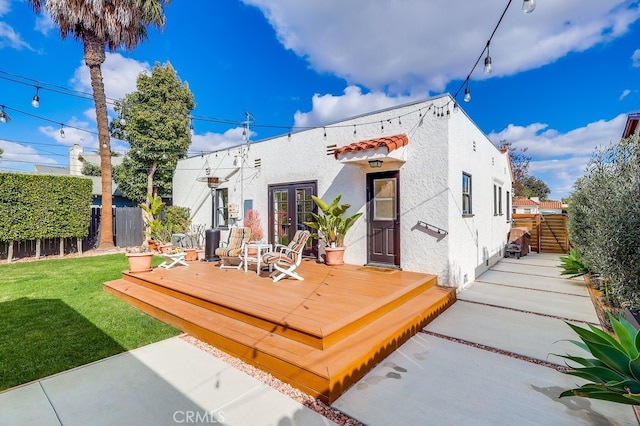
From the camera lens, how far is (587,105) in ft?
43.9

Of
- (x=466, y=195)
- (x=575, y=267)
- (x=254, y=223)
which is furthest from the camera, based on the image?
(x=254, y=223)

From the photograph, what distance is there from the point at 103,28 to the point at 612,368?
1642cm

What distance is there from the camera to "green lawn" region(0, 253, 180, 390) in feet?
11.6

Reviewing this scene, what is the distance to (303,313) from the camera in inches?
159

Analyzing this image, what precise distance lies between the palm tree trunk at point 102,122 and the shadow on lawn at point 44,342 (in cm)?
749

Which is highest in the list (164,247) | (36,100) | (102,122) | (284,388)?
(36,100)

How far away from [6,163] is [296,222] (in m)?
31.4

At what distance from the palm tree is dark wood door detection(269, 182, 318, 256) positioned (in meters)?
7.66

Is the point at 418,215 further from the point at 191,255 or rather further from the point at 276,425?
the point at 191,255

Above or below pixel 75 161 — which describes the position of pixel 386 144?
below

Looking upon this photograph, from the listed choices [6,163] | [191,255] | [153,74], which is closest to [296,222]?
[191,255]

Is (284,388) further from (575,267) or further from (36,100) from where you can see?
→ (36,100)

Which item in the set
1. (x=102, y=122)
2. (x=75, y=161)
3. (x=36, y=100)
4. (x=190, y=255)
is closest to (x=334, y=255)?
(x=190, y=255)

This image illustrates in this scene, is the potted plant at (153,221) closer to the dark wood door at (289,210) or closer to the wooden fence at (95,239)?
the wooden fence at (95,239)
